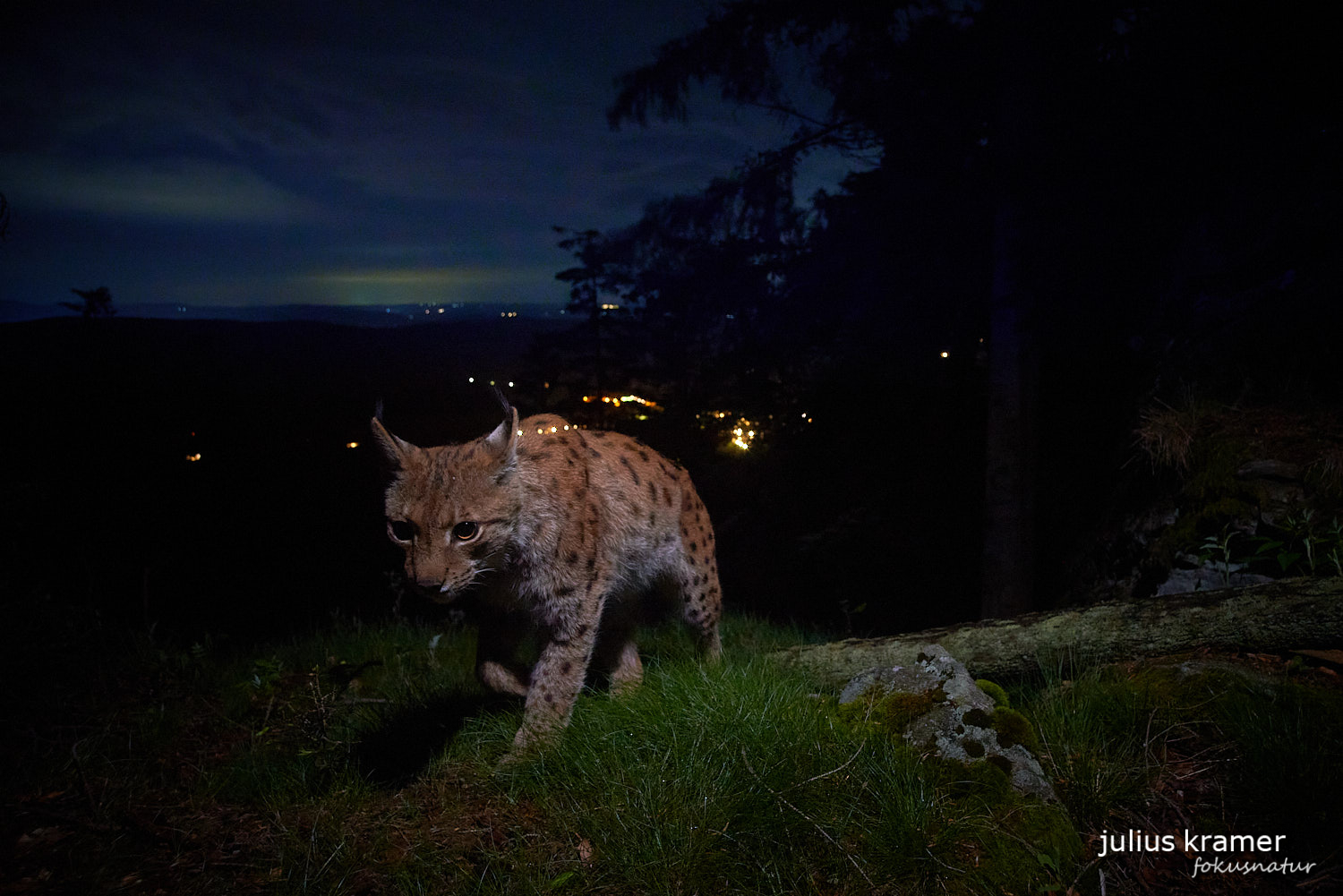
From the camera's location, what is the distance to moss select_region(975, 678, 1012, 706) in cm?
349

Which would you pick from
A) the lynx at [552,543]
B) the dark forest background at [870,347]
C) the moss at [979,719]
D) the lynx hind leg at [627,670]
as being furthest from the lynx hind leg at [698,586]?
the moss at [979,719]

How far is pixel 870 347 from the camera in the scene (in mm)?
7410

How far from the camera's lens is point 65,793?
3826 mm

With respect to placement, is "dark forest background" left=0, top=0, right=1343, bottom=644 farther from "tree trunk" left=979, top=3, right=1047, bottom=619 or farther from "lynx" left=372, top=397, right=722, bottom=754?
"lynx" left=372, top=397, right=722, bottom=754

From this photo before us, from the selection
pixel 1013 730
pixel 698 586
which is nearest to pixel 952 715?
pixel 1013 730

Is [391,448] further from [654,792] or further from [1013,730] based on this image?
[1013,730]

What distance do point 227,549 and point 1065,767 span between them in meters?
11.0

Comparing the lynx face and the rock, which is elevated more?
the lynx face

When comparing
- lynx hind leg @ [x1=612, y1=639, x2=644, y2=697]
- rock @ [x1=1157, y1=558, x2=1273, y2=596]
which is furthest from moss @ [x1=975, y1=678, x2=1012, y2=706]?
lynx hind leg @ [x1=612, y1=639, x2=644, y2=697]

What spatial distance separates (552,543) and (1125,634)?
323 cm

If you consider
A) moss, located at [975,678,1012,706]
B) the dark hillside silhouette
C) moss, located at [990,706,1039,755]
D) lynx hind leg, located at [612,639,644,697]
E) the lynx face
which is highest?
the dark hillside silhouette

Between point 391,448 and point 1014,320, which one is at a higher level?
point 1014,320

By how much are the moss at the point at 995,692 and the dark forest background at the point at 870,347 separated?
1874 mm

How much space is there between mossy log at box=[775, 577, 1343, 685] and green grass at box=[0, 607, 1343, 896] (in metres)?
0.18
